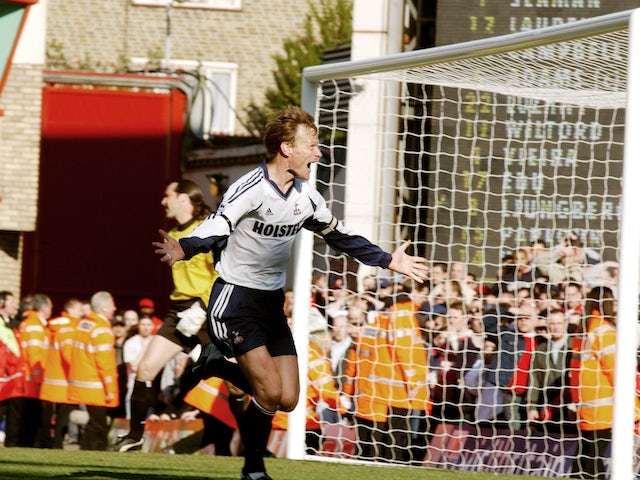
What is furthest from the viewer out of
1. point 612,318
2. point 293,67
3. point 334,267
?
point 293,67

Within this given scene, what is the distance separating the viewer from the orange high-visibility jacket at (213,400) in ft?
37.7

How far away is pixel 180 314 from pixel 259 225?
2.57 meters

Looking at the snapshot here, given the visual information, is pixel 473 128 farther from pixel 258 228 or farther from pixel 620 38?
pixel 258 228

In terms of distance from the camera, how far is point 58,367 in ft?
40.4

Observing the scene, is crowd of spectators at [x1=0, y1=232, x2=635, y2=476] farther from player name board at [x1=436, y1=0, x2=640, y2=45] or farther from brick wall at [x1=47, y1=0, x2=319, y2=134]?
brick wall at [x1=47, y1=0, x2=319, y2=134]

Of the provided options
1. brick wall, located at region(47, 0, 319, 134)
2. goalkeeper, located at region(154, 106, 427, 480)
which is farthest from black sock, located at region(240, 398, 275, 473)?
brick wall, located at region(47, 0, 319, 134)

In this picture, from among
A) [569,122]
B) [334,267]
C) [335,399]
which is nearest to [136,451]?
[335,399]

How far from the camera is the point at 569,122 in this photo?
1125cm

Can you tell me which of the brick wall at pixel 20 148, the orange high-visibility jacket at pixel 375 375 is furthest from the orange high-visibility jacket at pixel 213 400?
the brick wall at pixel 20 148

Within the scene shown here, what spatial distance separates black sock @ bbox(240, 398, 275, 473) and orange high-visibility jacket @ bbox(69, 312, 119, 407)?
540cm

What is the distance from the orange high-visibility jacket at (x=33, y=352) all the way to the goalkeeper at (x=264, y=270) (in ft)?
19.6

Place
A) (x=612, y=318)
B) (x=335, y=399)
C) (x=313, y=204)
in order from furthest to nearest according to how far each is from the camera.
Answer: (x=335, y=399) < (x=612, y=318) < (x=313, y=204)

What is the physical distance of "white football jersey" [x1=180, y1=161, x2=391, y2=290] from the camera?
6.64 meters

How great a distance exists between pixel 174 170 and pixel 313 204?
45.2 ft
